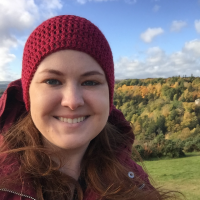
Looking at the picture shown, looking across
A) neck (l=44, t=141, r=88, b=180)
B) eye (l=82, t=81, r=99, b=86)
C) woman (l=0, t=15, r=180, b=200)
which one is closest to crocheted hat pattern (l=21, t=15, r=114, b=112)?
woman (l=0, t=15, r=180, b=200)

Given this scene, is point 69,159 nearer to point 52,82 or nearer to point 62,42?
point 52,82

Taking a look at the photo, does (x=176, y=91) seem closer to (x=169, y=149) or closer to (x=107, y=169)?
(x=169, y=149)

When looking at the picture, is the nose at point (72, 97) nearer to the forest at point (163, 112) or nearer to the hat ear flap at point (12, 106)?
the hat ear flap at point (12, 106)

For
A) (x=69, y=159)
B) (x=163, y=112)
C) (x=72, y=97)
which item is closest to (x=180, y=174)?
(x=163, y=112)

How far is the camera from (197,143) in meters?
6.15

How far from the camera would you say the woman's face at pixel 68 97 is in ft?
3.75

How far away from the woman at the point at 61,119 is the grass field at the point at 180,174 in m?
2.25

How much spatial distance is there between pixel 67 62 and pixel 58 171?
650 millimetres

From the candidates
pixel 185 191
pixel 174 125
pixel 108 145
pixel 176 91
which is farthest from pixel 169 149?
pixel 108 145

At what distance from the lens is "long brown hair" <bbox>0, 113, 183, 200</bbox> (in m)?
1.26

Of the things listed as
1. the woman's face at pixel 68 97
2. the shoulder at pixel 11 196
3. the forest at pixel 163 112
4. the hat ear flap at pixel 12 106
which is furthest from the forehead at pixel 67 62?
the forest at pixel 163 112

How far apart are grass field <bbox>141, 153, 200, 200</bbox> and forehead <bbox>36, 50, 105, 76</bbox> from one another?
2.71 metres

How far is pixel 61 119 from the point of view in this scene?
3.96 ft

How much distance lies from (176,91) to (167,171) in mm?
3428
